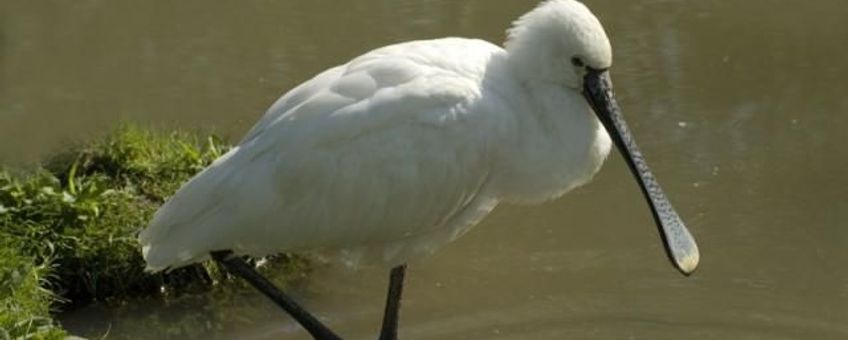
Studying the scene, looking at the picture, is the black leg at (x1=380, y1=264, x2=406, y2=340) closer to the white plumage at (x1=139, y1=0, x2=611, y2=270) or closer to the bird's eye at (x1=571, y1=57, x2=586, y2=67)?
the white plumage at (x1=139, y1=0, x2=611, y2=270)

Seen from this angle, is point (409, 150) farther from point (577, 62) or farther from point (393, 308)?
point (393, 308)

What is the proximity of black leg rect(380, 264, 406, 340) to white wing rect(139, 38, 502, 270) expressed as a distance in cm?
40

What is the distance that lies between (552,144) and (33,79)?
5095mm

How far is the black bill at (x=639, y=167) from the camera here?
642cm

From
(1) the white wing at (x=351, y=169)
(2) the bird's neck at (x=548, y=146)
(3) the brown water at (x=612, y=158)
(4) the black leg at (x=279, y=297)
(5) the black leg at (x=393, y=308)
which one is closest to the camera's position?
(1) the white wing at (x=351, y=169)

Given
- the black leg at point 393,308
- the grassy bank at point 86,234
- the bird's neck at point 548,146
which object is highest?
the bird's neck at point 548,146

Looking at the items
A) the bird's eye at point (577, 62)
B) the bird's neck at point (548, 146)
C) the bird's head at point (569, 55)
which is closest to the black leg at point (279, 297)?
the bird's neck at point (548, 146)

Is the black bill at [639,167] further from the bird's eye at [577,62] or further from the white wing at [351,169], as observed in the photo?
the white wing at [351,169]

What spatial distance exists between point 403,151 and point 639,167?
990 mm

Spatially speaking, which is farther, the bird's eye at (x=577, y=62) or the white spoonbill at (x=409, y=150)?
the bird's eye at (x=577, y=62)

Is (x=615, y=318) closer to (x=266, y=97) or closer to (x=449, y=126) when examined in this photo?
(x=449, y=126)

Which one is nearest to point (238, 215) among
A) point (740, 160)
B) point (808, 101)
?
point (740, 160)

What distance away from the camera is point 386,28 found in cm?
1128

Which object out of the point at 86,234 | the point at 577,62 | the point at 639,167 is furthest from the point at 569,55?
the point at 86,234
